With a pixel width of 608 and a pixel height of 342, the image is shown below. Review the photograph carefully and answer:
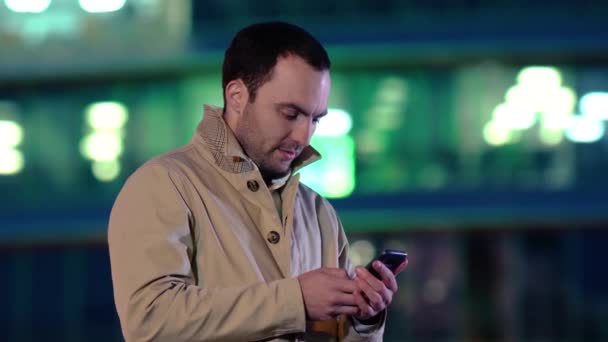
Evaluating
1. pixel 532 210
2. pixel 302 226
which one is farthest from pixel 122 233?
pixel 532 210

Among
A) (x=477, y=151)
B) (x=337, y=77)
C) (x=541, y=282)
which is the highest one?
(x=337, y=77)

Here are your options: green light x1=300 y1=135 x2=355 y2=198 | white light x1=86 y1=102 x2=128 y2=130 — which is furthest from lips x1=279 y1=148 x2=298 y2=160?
white light x1=86 y1=102 x2=128 y2=130

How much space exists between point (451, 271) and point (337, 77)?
15.2 feet

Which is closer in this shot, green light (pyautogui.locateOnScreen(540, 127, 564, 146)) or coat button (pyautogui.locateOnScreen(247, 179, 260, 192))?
coat button (pyautogui.locateOnScreen(247, 179, 260, 192))

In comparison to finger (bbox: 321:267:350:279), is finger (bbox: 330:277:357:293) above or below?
below

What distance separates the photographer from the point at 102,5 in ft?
85.5

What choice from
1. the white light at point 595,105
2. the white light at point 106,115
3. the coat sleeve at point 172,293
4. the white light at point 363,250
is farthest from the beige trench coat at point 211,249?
the white light at point 106,115

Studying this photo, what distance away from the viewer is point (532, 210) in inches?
978

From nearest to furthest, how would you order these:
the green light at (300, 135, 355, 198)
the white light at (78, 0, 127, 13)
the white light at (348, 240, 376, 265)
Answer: the green light at (300, 135, 355, 198) → the white light at (348, 240, 376, 265) → the white light at (78, 0, 127, 13)

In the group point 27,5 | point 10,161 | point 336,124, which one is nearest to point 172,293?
point 336,124

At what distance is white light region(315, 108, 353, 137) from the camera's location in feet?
82.2

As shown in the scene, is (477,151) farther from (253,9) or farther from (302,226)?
(302,226)

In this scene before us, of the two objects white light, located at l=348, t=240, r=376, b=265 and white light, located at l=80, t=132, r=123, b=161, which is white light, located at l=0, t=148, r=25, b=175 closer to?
white light, located at l=80, t=132, r=123, b=161

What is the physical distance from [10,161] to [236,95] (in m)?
24.7
